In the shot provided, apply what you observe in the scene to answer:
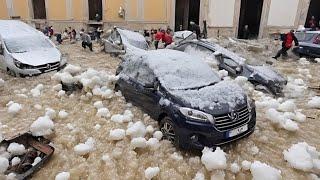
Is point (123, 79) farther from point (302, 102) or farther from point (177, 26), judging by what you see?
point (177, 26)

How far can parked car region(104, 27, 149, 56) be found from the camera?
13.8 metres

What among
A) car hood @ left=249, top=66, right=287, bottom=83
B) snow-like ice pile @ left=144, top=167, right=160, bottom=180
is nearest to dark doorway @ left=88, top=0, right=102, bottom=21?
car hood @ left=249, top=66, right=287, bottom=83

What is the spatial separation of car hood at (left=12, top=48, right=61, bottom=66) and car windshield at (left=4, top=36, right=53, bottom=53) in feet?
0.77

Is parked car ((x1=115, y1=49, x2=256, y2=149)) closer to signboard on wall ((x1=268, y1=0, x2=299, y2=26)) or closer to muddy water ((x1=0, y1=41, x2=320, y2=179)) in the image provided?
muddy water ((x1=0, y1=41, x2=320, y2=179))

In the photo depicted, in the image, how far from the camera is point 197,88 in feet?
19.4

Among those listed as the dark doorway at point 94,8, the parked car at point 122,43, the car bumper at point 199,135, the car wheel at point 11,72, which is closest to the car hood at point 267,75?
the car bumper at point 199,135

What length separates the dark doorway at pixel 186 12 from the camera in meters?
22.4

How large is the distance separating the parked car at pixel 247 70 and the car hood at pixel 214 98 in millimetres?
3314

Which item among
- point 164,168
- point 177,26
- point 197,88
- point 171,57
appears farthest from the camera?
point 177,26

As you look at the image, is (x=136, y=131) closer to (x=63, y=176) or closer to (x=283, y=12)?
(x=63, y=176)

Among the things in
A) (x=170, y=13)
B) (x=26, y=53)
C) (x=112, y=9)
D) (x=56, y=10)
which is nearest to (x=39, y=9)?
(x=56, y=10)

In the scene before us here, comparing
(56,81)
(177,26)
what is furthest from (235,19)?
(56,81)

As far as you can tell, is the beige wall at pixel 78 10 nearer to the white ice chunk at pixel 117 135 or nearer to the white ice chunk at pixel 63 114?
the white ice chunk at pixel 63 114

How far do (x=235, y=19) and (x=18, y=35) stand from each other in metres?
12.8
